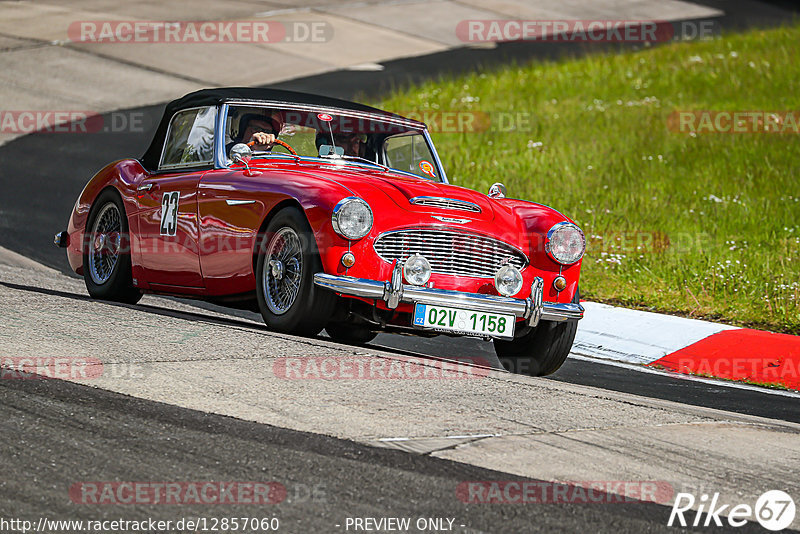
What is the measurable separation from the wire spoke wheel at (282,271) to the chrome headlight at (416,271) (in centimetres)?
59

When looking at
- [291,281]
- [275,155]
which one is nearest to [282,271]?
[291,281]

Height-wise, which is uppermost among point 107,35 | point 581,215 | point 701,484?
point 107,35

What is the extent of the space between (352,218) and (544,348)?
1493 millimetres

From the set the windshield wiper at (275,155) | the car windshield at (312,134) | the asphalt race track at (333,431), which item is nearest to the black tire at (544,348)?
the asphalt race track at (333,431)

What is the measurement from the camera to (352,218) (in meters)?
6.18

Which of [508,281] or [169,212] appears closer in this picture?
[508,281]

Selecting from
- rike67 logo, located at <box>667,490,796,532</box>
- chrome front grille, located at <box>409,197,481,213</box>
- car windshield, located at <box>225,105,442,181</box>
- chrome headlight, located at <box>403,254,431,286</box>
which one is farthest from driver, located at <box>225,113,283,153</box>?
rike67 logo, located at <box>667,490,796,532</box>

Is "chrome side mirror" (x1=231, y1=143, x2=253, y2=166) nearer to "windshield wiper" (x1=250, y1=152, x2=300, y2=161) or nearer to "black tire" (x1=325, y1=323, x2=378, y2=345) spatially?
"windshield wiper" (x1=250, y1=152, x2=300, y2=161)

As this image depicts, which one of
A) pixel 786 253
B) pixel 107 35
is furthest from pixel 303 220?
pixel 107 35

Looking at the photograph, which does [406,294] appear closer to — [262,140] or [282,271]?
[282,271]

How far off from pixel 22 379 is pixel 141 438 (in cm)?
96

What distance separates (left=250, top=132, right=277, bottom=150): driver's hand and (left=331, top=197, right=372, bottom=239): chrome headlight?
1.43 m

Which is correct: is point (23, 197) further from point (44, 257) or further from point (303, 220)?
point (303, 220)

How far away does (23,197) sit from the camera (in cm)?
1261
